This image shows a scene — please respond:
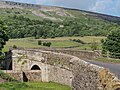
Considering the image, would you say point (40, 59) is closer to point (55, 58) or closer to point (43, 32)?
point (55, 58)

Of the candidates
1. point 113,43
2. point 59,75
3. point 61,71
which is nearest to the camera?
point 61,71

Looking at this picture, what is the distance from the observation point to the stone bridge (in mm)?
17328

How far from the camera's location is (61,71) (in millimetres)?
36344

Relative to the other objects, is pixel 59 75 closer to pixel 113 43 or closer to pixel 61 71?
pixel 61 71

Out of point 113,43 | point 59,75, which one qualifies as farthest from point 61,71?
point 113,43

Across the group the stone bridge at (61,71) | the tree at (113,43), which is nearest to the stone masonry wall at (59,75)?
the stone bridge at (61,71)

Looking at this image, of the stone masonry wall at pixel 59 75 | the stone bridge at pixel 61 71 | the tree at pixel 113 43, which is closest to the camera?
the stone bridge at pixel 61 71

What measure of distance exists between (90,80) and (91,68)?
1.96ft

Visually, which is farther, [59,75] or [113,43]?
[113,43]

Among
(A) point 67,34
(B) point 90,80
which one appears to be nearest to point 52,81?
(B) point 90,80

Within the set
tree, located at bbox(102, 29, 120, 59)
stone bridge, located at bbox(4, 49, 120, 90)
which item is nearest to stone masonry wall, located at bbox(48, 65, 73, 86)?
stone bridge, located at bbox(4, 49, 120, 90)

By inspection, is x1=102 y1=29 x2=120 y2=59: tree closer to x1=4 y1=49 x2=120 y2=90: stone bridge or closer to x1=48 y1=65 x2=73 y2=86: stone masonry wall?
x1=4 y1=49 x2=120 y2=90: stone bridge

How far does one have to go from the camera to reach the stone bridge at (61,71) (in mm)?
17328

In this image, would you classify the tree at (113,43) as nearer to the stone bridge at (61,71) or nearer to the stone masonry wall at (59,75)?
the stone bridge at (61,71)
